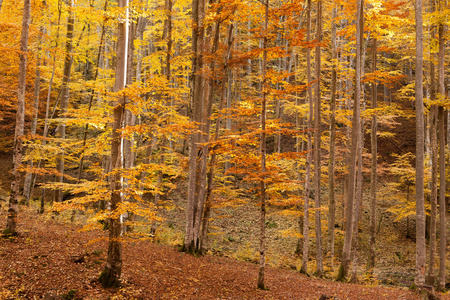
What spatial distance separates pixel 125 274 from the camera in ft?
24.6

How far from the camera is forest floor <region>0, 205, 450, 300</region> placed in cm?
625

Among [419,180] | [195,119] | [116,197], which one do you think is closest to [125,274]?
[116,197]

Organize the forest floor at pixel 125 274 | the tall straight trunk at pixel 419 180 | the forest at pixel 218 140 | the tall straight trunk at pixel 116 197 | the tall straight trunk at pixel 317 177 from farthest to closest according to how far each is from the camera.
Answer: the tall straight trunk at pixel 317 177 → the tall straight trunk at pixel 419 180 → the forest at pixel 218 140 → the tall straight trunk at pixel 116 197 → the forest floor at pixel 125 274

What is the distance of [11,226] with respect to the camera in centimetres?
786

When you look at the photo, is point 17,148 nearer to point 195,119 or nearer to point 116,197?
point 116,197

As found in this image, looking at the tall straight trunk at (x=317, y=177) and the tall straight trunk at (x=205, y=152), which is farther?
the tall straight trunk at (x=317, y=177)

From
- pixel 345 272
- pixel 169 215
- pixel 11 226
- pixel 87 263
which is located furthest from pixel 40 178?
pixel 345 272

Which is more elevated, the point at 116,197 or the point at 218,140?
the point at 218,140

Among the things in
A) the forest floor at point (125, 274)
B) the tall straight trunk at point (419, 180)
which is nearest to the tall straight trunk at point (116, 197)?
the forest floor at point (125, 274)

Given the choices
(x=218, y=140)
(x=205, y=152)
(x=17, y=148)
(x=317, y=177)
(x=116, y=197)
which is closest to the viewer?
(x=116, y=197)

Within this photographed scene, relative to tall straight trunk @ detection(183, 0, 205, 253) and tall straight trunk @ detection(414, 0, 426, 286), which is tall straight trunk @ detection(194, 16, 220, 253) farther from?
tall straight trunk @ detection(414, 0, 426, 286)

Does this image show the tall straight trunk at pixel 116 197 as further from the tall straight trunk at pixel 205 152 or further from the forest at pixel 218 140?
the tall straight trunk at pixel 205 152

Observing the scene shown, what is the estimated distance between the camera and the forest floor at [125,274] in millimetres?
6246

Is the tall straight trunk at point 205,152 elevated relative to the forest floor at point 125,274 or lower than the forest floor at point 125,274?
elevated
